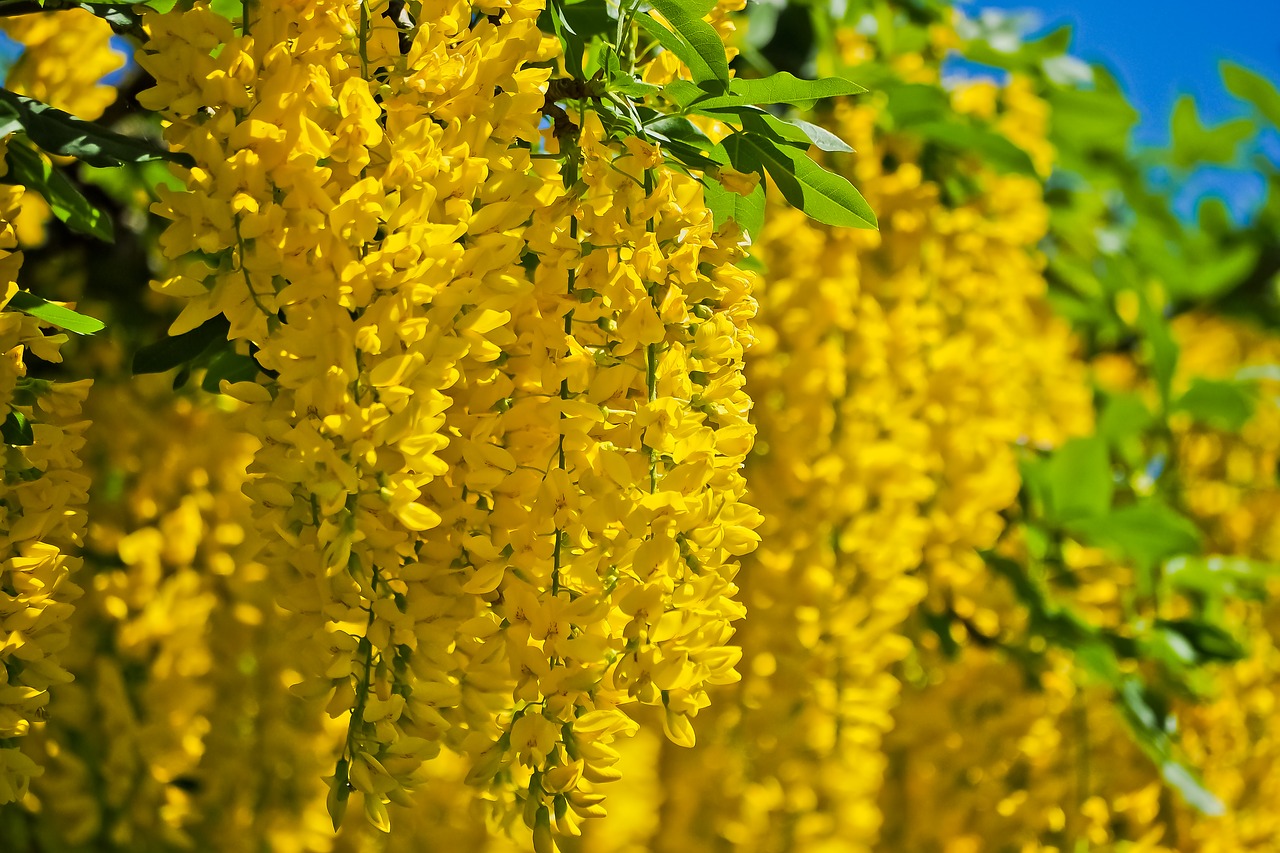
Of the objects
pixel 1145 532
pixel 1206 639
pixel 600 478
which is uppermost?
pixel 600 478

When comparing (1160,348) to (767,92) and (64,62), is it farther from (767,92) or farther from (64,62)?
(64,62)

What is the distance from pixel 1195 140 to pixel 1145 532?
1.15 m

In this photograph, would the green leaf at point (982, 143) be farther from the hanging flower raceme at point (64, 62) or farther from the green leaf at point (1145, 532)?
the hanging flower raceme at point (64, 62)

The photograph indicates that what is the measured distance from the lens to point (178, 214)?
73 centimetres

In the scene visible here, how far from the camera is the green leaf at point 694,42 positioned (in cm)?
77

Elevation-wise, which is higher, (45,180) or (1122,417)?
(45,180)

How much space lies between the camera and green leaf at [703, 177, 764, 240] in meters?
0.85

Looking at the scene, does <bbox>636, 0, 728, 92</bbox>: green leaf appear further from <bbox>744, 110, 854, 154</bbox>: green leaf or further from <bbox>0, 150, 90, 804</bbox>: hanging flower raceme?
<bbox>0, 150, 90, 804</bbox>: hanging flower raceme

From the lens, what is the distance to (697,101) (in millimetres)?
811

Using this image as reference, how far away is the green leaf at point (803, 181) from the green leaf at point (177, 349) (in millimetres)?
360

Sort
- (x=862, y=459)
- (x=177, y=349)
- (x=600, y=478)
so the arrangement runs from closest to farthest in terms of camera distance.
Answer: (x=600, y=478)
(x=177, y=349)
(x=862, y=459)

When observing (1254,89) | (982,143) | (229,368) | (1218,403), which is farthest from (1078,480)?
(229,368)

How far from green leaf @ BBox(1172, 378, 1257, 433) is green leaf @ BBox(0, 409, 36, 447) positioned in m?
1.70

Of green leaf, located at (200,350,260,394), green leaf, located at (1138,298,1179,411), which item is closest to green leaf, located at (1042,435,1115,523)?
green leaf, located at (1138,298,1179,411)
